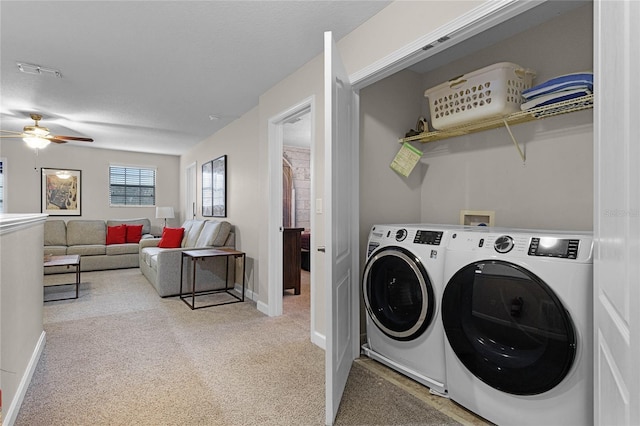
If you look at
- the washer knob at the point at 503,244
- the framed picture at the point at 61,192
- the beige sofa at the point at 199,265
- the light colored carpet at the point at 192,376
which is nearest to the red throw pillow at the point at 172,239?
the beige sofa at the point at 199,265

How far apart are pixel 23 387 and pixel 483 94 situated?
3.27m

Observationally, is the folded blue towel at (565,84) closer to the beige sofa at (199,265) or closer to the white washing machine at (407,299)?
the white washing machine at (407,299)

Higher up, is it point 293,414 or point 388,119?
point 388,119

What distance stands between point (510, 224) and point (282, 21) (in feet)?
6.96

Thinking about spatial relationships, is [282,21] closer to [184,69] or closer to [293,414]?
[184,69]

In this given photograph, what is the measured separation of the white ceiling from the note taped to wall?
1009 millimetres

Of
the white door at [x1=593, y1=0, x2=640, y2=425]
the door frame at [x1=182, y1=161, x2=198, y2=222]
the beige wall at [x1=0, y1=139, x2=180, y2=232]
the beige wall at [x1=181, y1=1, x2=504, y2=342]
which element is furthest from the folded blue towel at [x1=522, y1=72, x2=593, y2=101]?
the beige wall at [x1=0, y1=139, x2=180, y2=232]

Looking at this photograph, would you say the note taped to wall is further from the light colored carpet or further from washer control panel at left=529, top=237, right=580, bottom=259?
the light colored carpet

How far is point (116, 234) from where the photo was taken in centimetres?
662

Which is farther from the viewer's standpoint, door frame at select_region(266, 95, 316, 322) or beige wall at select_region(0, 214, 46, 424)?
door frame at select_region(266, 95, 316, 322)

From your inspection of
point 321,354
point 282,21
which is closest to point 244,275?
point 321,354

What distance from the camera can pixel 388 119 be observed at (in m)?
2.81

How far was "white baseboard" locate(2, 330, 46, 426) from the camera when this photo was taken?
1.69 metres

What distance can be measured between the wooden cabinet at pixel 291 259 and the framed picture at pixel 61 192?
4.95 m
